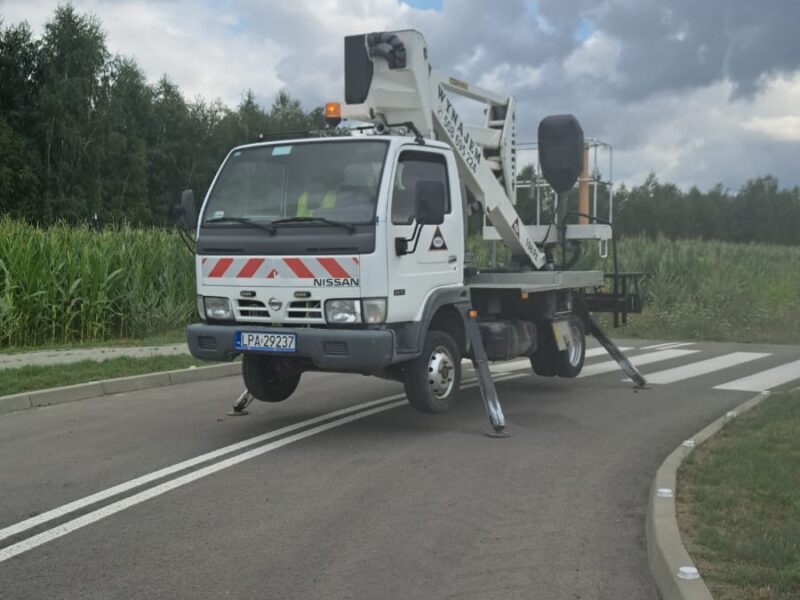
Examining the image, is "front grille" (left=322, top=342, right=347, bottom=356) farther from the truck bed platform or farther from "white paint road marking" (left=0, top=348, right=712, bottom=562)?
the truck bed platform

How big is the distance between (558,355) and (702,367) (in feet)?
12.5

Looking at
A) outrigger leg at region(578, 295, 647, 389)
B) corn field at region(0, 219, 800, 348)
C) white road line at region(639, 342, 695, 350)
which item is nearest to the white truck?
corn field at region(0, 219, 800, 348)

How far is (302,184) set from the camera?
7.97 m

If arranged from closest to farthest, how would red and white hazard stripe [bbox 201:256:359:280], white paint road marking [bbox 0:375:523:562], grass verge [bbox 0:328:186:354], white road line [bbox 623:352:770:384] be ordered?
1. white paint road marking [bbox 0:375:523:562]
2. red and white hazard stripe [bbox 201:256:359:280]
3. white road line [bbox 623:352:770:384]
4. grass verge [bbox 0:328:186:354]

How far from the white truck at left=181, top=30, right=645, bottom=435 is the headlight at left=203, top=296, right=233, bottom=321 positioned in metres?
0.01

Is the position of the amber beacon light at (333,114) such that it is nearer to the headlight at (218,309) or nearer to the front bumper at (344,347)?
the headlight at (218,309)

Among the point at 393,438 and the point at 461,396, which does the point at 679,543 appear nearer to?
the point at 393,438

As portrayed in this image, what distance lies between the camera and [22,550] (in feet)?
16.4

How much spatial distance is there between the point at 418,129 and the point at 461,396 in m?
3.37

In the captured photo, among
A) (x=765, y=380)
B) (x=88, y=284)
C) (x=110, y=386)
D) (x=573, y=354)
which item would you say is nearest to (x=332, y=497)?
(x=110, y=386)

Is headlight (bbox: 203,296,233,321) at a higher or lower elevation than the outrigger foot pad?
higher

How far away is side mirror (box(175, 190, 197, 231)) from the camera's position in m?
8.39

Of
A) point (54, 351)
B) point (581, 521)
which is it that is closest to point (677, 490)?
point (581, 521)

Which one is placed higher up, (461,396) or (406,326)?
(406,326)
